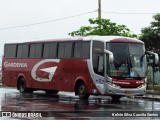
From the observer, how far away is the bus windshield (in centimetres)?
2539

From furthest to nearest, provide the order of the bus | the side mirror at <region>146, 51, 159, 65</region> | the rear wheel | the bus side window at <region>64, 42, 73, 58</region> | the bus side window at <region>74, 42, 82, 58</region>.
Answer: the rear wheel, the bus side window at <region>64, 42, 73, 58</region>, the bus side window at <region>74, 42, 82, 58</region>, the side mirror at <region>146, 51, 159, 65</region>, the bus

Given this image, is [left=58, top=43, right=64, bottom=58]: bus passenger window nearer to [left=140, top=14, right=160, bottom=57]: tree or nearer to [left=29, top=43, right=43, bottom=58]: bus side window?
[left=29, top=43, right=43, bottom=58]: bus side window

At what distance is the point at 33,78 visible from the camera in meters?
31.4

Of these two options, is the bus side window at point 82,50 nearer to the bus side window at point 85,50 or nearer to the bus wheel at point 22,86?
the bus side window at point 85,50

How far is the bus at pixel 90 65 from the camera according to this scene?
25.3m

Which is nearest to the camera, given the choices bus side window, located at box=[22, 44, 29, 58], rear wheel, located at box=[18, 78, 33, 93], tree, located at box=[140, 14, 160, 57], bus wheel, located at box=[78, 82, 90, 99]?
bus wheel, located at box=[78, 82, 90, 99]

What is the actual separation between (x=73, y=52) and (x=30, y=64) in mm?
4635

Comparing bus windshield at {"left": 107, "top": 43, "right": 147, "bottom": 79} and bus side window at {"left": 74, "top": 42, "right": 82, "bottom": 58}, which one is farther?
bus side window at {"left": 74, "top": 42, "right": 82, "bottom": 58}

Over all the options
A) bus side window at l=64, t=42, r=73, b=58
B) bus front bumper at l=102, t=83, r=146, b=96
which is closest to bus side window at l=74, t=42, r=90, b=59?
bus side window at l=64, t=42, r=73, b=58

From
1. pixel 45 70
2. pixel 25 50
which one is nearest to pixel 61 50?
pixel 45 70

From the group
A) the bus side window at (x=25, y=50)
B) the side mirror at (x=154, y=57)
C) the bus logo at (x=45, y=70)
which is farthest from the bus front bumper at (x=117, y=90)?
the bus side window at (x=25, y=50)

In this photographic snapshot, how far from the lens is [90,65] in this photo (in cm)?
2600

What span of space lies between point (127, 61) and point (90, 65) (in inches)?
73.5

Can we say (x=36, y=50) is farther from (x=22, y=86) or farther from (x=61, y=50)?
(x=22, y=86)
